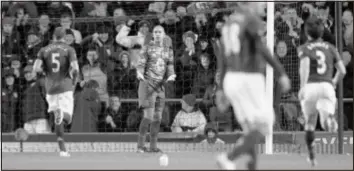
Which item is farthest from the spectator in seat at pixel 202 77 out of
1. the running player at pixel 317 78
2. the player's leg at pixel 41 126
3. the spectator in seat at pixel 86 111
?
the running player at pixel 317 78

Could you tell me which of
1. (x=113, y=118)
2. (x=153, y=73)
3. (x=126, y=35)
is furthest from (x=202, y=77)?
(x=153, y=73)

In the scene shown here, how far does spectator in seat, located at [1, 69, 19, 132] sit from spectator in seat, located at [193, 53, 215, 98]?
397 centimetres

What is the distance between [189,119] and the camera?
61.6 ft

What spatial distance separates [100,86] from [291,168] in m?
6.95

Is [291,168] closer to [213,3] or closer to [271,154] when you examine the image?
[271,154]

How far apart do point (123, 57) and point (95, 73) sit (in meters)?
0.69

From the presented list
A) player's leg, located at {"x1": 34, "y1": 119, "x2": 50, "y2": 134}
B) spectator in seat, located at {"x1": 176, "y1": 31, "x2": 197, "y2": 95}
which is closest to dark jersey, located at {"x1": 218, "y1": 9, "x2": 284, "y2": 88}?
spectator in seat, located at {"x1": 176, "y1": 31, "x2": 197, "y2": 95}

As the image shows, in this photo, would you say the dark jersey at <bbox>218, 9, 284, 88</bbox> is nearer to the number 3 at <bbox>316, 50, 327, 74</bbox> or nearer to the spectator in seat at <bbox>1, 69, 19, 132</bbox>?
the number 3 at <bbox>316, 50, 327, 74</bbox>

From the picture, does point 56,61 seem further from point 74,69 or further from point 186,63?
point 186,63

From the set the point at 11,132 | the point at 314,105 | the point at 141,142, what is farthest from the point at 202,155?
the point at 11,132

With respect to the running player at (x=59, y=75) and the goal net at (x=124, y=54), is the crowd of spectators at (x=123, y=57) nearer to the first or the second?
the goal net at (x=124, y=54)

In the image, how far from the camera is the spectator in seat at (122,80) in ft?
64.5

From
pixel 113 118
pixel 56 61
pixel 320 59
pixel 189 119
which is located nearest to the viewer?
pixel 320 59

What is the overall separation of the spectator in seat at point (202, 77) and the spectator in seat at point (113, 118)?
1.61 meters
